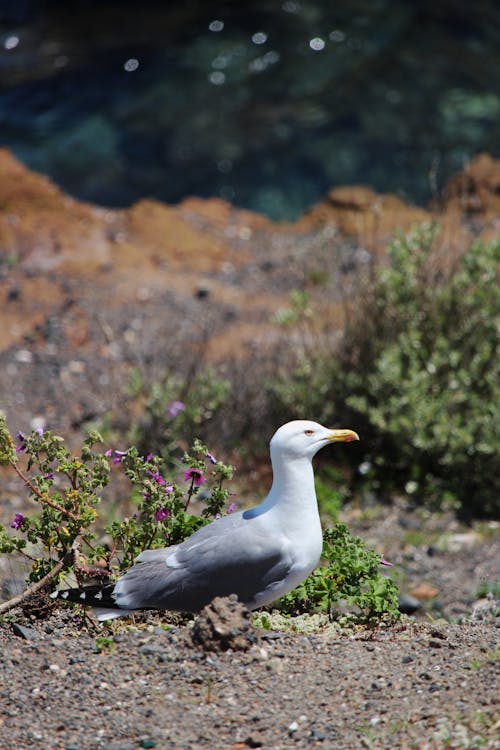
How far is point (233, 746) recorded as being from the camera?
3119mm

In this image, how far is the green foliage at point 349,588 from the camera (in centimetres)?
396

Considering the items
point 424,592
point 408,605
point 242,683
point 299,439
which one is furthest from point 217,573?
point 424,592

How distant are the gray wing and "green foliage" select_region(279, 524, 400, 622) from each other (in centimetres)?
37

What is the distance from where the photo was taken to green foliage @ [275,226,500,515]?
623cm

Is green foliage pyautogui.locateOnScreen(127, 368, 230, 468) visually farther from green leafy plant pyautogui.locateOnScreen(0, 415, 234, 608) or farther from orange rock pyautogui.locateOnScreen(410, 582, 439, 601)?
green leafy plant pyautogui.locateOnScreen(0, 415, 234, 608)

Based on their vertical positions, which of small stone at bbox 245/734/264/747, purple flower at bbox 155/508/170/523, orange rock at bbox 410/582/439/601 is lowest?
orange rock at bbox 410/582/439/601

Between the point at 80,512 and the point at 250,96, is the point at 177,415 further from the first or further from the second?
the point at 250,96

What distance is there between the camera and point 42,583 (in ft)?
12.9

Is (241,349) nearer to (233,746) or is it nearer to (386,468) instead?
(386,468)

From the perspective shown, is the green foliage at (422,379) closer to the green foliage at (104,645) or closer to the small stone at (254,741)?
the green foliage at (104,645)

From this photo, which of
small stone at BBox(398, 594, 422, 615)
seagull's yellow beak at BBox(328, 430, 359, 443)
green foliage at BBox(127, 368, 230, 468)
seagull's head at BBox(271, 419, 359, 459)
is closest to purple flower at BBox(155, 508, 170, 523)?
seagull's head at BBox(271, 419, 359, 459)

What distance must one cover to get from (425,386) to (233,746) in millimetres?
3487

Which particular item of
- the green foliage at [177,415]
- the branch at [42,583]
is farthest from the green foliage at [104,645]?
the green foliage at [177,415]

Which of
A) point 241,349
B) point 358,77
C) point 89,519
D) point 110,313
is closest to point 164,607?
point 89,519
